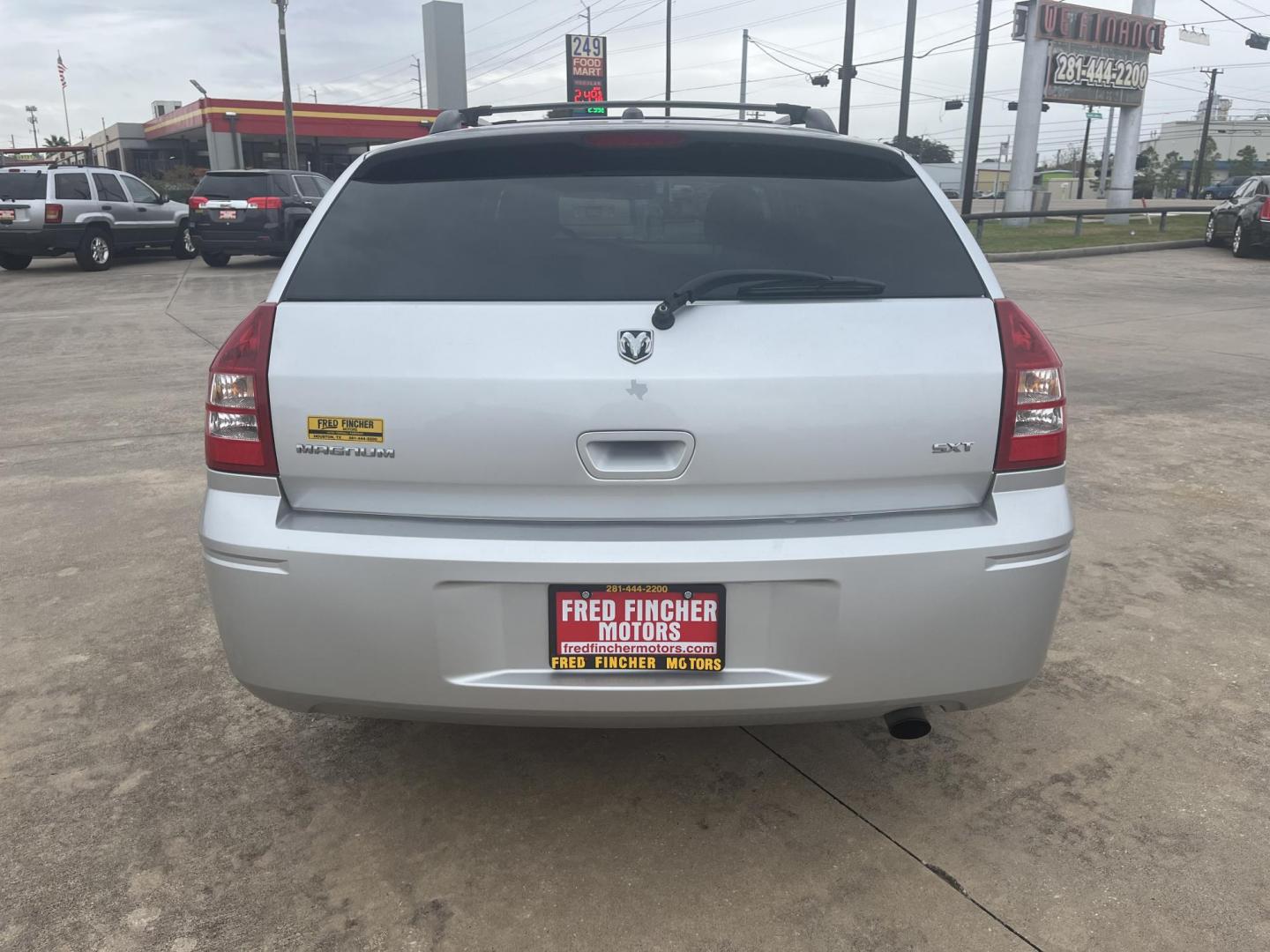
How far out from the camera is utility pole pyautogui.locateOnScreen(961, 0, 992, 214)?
2303 cm

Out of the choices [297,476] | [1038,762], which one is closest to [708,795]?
[1038,762]

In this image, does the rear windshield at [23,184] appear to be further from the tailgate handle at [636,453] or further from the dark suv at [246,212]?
the tailgate handle at [636,453]

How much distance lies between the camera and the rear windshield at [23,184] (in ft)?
58.1

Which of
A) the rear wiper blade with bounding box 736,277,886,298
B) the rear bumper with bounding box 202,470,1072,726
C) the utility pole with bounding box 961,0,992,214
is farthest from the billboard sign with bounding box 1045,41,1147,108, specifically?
the rear bumper with bounding box 202,470,1072,726

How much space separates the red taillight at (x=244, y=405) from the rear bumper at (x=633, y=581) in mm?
61

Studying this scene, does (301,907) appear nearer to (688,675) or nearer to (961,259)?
(688,675)

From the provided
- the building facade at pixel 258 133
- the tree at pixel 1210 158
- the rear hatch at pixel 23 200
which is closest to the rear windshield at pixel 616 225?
the rear hatch at pixel 23 200

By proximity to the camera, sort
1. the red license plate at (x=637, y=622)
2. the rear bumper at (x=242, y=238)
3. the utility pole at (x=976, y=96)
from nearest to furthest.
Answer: the red license plate at (x=637, y=622) → the rear bumper at (x=242, y=238) → the utility pole at (x=976, y=96)

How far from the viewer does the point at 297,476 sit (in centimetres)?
230

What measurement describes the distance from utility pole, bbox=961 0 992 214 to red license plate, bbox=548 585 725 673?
79.2 ft

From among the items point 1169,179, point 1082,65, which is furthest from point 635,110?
point 1169,179

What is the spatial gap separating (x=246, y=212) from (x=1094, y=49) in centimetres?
2692

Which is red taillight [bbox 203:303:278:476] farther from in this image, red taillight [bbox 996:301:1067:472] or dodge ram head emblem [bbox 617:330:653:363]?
red taillight [bbox 996:301:1067:472]

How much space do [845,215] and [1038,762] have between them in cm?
158
